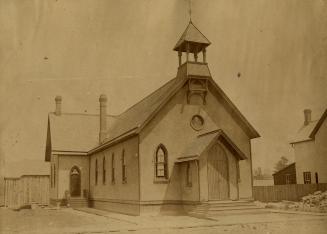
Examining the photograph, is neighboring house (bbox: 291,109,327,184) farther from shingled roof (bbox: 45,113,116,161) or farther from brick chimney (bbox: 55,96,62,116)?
brick chimney (bbox: 55,96,62,116)

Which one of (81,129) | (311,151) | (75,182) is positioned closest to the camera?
(75,182)

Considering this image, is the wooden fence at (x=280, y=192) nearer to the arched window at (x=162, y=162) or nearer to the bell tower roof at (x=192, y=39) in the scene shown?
the arched window at (x=162, y=162)

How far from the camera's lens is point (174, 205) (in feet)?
75.9

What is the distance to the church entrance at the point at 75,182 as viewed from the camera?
3441 cm

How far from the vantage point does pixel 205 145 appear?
21.8 m

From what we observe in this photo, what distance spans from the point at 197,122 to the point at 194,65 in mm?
3262

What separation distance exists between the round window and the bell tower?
971 millimetres

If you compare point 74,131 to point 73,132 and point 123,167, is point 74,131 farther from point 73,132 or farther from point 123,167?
point 123,167

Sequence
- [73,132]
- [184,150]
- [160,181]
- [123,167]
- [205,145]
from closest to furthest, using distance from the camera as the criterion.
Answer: [205,145] → [160,181] → [184,150] → [123,167] → [73,132]

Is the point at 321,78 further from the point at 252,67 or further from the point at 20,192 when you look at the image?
the point at 20,192

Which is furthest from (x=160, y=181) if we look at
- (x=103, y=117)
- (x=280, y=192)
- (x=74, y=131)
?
(x=280, y=192)

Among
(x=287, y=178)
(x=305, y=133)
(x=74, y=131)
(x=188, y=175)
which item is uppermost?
(x=74, y=131)

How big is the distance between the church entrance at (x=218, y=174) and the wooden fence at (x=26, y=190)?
1877cm

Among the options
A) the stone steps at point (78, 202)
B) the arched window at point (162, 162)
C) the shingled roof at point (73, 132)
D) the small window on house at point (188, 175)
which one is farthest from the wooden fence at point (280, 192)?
the arched window at point (162, 162)
